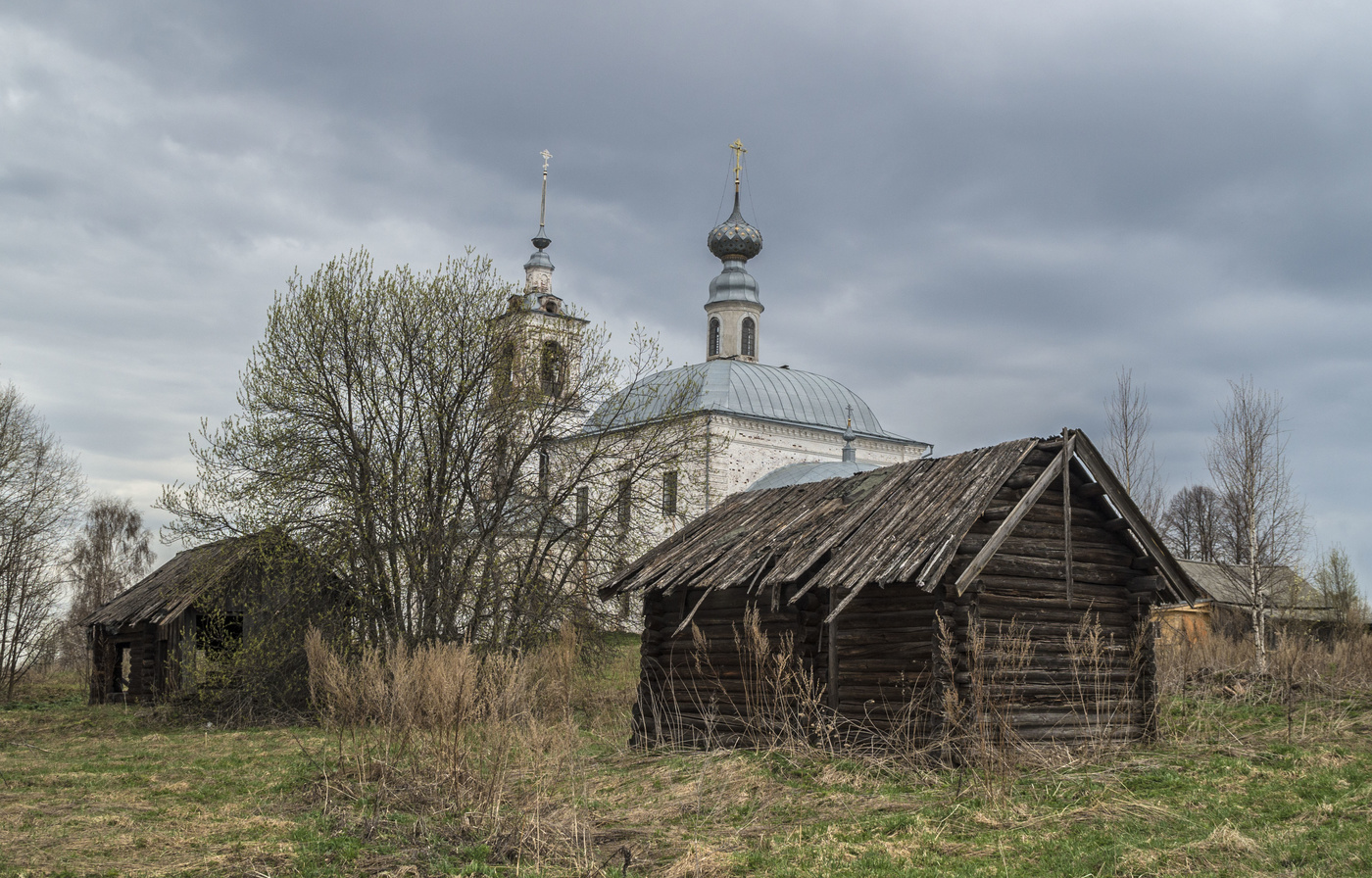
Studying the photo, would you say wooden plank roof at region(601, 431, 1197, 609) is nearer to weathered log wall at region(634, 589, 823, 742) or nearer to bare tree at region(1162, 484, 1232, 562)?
weathered log wall at region(634, 589, 823, 742)

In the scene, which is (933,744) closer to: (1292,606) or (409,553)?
(409,553)

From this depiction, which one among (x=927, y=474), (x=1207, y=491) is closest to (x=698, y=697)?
(x=927, y=474)

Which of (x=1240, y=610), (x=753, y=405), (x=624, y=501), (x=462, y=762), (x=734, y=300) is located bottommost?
(x=462, y=762)

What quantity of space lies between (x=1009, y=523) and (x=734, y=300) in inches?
1284

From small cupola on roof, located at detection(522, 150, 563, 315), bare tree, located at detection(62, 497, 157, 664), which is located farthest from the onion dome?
bare tree, located at detection(62, 497, 157, 664)

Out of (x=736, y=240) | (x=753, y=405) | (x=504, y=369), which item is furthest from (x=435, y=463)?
(x=736, y=240)

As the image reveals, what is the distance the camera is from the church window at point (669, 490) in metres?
20.8

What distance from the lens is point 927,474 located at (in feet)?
45.6

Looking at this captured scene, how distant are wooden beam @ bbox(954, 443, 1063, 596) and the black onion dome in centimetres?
3319

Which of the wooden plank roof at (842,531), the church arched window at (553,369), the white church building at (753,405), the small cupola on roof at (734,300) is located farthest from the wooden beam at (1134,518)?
the small cupola on roof at (734,300)

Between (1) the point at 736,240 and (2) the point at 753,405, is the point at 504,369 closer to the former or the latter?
(2) the point at 753,405

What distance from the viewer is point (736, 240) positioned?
148 feet

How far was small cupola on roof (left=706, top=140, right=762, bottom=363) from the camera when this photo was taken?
44.1 m

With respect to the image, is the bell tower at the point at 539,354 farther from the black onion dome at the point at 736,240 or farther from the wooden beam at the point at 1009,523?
the black onion dome at the point at 736,240
